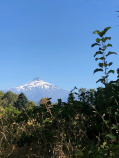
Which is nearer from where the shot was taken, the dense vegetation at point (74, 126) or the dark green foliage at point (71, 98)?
the dense vegetation at point (74, 126)

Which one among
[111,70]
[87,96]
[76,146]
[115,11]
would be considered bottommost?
[76,146]

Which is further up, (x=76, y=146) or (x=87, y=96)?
(x=87, y=96)

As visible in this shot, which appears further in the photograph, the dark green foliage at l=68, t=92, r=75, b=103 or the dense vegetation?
the dark green foliage at l=68, t=92, r=75, b=103

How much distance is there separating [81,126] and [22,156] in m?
1.51

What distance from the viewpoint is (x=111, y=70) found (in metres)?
4.36

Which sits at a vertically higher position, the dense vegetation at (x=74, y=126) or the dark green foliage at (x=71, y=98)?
the dark green foliage at (x=71, y=98)

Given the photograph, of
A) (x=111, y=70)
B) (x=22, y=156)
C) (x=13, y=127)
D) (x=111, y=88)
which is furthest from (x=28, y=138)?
(x=111, y=70)

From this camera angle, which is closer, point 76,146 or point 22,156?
point 76,146

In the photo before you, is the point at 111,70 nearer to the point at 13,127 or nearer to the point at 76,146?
the point at 76,146

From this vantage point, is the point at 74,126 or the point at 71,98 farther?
the point at 71,98

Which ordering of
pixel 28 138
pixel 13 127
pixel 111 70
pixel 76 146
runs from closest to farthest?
pixel 76 146 → pixel 28 138 → pixel 111 70 → pixel 13 127

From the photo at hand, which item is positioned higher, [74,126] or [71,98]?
[71,98]

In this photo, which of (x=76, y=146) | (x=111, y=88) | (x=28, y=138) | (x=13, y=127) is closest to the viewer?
(x=76, y=146)

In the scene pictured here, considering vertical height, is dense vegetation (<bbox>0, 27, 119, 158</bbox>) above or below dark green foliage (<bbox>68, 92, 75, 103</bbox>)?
below
